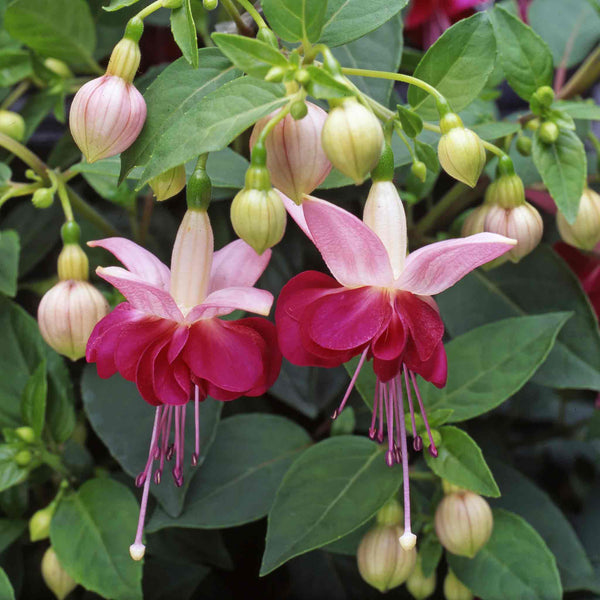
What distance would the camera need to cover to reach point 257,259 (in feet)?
1.82

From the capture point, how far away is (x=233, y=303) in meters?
0.48

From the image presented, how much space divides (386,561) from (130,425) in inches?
10.5

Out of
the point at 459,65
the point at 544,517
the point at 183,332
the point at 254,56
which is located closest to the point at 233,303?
the point at 183,332

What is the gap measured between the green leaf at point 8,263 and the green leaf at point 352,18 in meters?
0.36

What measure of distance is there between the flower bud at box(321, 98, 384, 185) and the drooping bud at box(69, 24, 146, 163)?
0.14 metres

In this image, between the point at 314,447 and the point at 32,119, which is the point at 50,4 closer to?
the point at 32,119

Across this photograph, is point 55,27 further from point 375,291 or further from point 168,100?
point 375,291

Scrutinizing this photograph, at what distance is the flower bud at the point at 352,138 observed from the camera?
426 mm

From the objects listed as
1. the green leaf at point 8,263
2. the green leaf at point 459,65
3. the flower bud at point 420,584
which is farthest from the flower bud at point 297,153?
the flower bud at point 420,584

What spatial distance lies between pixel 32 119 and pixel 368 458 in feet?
1.72

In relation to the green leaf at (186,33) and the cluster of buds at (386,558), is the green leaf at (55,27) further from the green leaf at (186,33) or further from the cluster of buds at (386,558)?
the cluster of buds at (386,558)

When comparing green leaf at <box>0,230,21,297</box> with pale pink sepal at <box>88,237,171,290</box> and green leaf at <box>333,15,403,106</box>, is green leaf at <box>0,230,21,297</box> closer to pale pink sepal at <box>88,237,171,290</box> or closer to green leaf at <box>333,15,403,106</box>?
pale pink sepal at <box>88,237,171,290</box>

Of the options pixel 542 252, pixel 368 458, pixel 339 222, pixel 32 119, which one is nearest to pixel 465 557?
pixel 368 458

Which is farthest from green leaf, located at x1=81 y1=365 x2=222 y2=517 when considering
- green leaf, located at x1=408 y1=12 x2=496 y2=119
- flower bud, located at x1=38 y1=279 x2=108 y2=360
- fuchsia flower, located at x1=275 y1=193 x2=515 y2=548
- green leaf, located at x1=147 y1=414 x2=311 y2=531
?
green leaf, located at x1=408 y1=12 x2=496 y2=119
